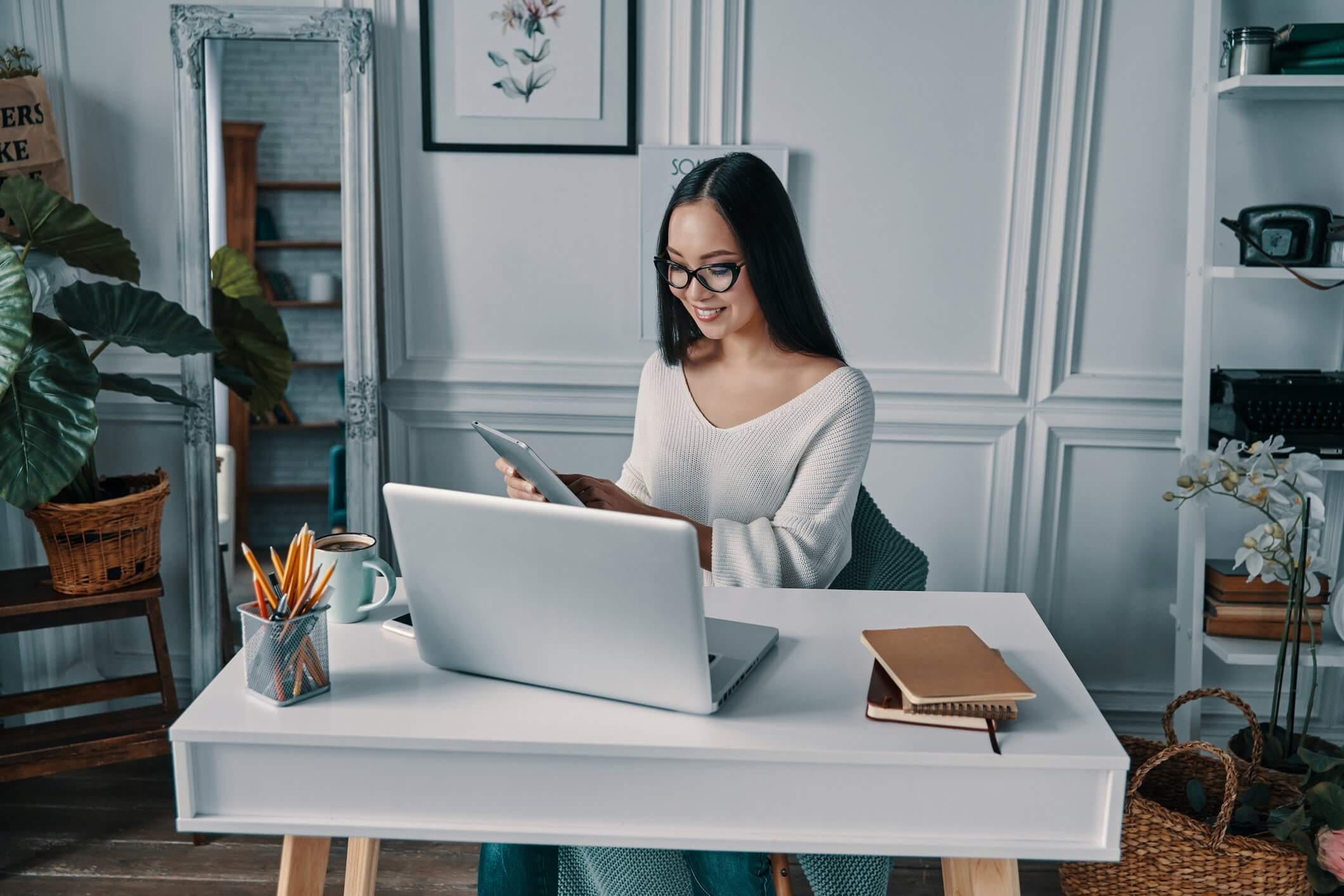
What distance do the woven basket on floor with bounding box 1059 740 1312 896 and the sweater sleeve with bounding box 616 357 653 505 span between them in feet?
3.41

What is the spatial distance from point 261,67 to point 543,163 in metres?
0.74

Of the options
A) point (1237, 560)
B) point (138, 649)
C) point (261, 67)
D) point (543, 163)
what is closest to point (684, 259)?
point (543, 163)

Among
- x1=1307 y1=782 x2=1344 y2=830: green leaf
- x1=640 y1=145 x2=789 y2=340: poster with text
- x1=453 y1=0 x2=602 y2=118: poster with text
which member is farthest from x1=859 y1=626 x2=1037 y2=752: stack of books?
x1=453 y1=0 x2=602 y2=118: poster with text

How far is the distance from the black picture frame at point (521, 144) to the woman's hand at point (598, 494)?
49.6 inches

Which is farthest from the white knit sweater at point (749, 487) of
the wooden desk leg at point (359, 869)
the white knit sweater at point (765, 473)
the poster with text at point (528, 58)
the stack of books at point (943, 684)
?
the poster with text at point (528, 58)

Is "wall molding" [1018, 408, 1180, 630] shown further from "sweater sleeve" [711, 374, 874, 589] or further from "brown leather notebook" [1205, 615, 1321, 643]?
"sweater sleeve" [711, 374, 874, 589]

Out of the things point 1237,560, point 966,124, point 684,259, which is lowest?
point 1237,560

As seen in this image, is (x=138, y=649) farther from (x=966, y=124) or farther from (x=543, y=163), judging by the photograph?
(x=966, y=124)

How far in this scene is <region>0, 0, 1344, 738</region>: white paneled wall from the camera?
8.41ft

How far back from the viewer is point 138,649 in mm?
2938

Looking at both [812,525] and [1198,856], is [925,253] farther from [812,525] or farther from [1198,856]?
[1198,856]

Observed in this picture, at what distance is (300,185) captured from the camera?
266cm

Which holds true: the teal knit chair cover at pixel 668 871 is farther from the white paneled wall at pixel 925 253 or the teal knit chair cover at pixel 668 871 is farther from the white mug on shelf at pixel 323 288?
the white mug on shelf at pixel 323 288

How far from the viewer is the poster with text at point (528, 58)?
8.55ft
